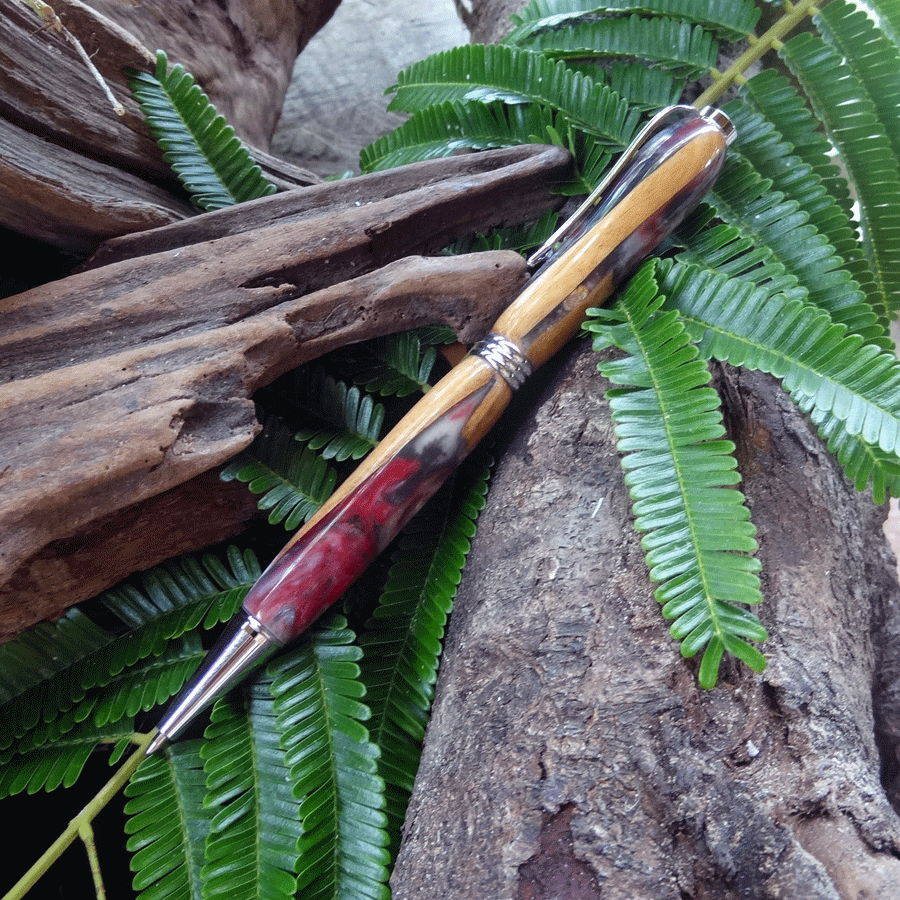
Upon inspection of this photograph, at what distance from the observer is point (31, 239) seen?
119cm

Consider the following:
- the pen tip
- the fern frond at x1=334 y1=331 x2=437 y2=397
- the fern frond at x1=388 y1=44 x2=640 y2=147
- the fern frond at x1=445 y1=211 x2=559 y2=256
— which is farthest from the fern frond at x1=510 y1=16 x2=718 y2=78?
the pen tip

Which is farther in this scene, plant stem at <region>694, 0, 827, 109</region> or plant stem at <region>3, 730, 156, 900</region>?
plant stem at <region>694, 0, 827, 109</region>

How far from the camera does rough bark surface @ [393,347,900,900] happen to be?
765 mm

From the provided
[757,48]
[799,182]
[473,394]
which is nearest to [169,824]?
[473,394]

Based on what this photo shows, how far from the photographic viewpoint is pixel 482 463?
1.19 metres

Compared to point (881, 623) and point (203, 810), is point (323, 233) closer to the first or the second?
point (203, 810)

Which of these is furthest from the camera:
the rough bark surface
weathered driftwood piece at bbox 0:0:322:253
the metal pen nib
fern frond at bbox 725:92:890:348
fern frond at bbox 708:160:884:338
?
fern frond at bbox 725:92:890:348

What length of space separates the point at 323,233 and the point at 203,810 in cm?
93

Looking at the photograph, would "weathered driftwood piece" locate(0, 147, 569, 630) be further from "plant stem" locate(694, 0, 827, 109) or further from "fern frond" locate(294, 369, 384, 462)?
"plant stem" locate(694, 0, 827, 109)

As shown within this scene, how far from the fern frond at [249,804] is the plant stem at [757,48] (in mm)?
1451

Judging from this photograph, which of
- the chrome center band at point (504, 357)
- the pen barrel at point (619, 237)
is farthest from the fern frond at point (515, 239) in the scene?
the chrome center band at point (504, 357)

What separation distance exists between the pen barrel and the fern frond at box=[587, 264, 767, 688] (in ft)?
0.24

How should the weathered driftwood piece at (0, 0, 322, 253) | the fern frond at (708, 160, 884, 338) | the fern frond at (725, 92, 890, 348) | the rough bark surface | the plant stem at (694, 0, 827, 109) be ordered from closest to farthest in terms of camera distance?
the rough bark surface → the weathered driftwood piece at (0, 0, 322, 253) → the fern frond at (708, 160, 884, 338) → the fern frond at (725, 92, 890, 348) → the plant stem at (694, 0, 827, 109)

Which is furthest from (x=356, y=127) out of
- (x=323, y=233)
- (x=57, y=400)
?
(x=57, y=400)
